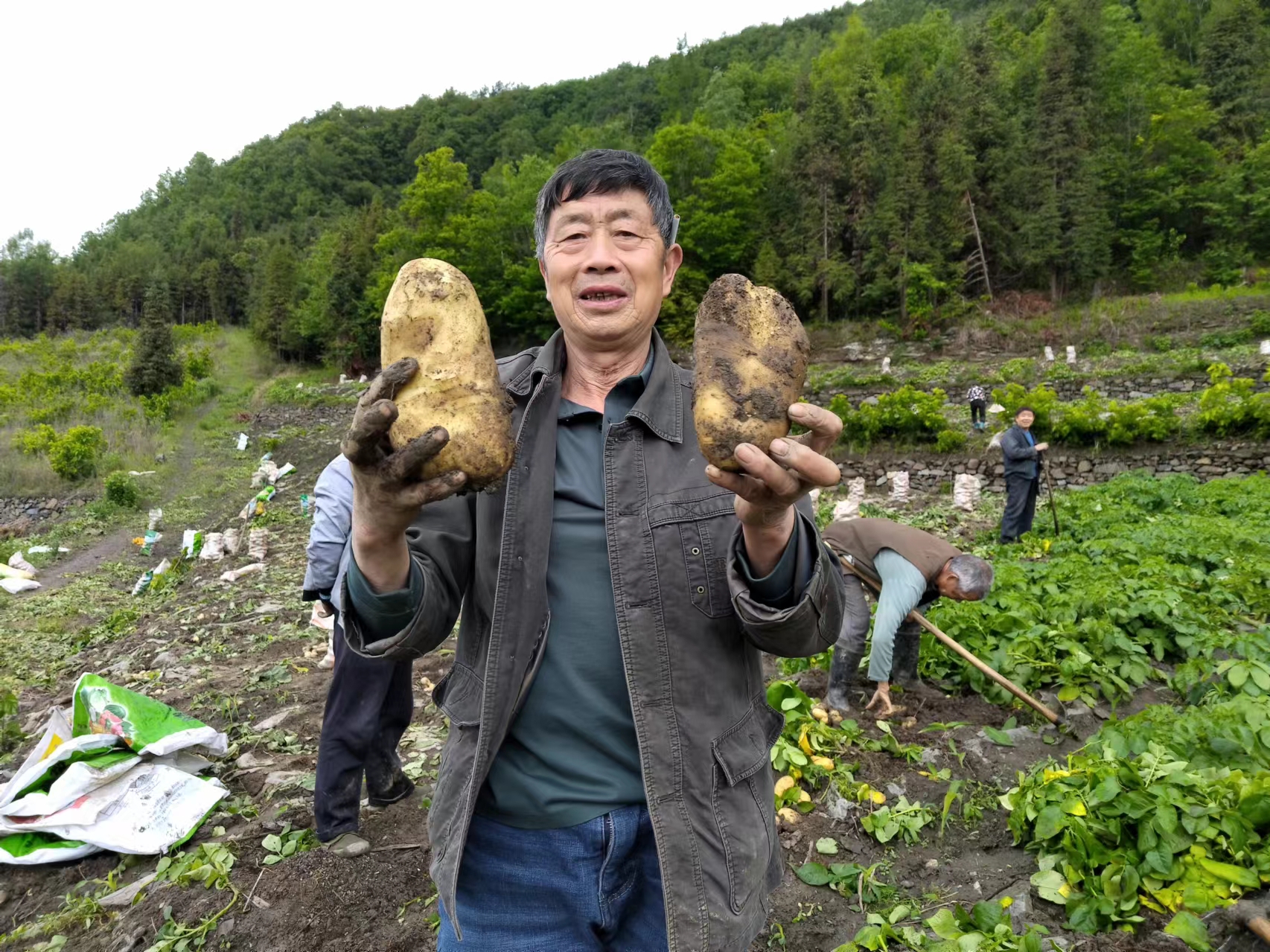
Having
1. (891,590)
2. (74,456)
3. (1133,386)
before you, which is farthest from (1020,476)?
(74,456)

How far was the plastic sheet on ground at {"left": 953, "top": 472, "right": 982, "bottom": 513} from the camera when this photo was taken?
1055cm

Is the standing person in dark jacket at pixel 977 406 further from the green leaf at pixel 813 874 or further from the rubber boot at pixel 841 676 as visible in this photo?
the green leaf at pixel 813 874

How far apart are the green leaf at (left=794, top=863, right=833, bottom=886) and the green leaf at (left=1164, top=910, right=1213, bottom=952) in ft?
3.78

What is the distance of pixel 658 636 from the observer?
47.7 inches

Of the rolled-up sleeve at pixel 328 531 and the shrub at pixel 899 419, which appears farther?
the shrub at pixel 899 419

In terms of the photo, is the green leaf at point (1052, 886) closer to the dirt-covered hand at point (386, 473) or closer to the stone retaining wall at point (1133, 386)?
the dirt-covered hand at point (386, 473)

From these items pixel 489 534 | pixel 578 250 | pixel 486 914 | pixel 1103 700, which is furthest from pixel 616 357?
pixel 1103 700

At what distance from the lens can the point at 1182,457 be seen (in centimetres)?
1085

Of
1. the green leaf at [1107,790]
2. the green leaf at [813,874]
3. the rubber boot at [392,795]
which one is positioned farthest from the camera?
the rubber boot at [392,795]

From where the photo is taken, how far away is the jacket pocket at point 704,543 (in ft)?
4.06

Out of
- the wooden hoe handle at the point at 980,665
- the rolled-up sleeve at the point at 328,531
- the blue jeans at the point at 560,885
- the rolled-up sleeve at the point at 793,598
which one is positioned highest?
the rolled-up sleeve at the point at 793,598

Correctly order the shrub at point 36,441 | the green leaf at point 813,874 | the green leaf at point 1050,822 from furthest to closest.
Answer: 1. the shrub at point 36,441
2. the green leaf at point 813,874
3. the green leaf at point 1050,822

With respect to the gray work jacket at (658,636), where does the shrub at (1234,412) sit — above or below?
below

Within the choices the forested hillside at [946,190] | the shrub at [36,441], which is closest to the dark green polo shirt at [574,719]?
the forested hillside at [946,190]
